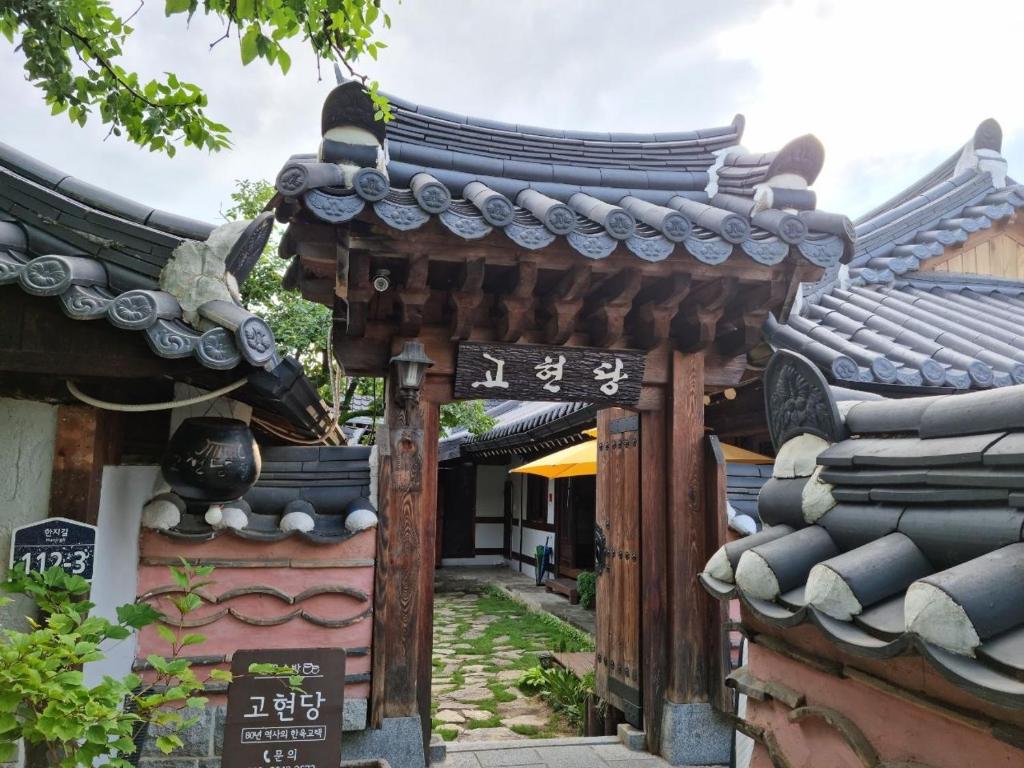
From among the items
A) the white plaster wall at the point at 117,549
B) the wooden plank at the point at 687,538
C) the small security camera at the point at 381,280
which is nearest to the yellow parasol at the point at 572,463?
the wooden plank at the point at 687,538

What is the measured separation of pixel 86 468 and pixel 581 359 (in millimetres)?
3766

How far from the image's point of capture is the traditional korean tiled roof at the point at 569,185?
181 inches

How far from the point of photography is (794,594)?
210 cm

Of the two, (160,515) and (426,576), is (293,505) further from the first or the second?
(426,576)

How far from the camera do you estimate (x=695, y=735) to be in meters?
5.87

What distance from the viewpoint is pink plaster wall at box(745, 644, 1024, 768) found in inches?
66.3

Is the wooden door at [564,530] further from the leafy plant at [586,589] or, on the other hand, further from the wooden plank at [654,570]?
the wooden plank at [654,570]

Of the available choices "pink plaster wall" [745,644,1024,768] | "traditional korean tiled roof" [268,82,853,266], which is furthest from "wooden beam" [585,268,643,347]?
"pink plaster wall" [745,644,1024,768]

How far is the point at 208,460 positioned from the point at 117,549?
1.01 metres

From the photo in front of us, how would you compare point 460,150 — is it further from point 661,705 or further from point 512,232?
point 661,705

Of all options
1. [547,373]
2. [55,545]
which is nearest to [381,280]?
[547,373]

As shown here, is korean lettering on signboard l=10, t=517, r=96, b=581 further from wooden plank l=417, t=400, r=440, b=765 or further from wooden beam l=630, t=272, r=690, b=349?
wooden beam l=630, t=272, r=690, b=349

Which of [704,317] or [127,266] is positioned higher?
[704,317]

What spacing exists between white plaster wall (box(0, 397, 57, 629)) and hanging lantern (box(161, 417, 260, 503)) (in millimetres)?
665
